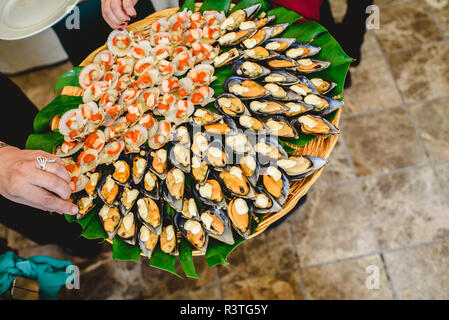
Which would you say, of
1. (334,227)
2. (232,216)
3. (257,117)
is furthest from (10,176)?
(334,227)

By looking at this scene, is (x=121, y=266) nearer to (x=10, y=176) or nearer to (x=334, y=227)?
(x=10, y=176)

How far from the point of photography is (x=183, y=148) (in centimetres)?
122

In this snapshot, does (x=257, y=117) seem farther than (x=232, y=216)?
Yes

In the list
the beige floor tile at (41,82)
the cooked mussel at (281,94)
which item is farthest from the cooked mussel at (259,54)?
the beige floor tile at (41,82)

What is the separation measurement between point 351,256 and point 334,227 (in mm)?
181

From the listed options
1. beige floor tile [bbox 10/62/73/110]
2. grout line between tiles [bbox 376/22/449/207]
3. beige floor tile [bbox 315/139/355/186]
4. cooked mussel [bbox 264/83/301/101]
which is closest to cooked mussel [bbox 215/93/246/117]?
cooked mussel [bbox 264/83/301/101]

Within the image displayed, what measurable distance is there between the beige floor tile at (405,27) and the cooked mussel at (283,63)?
4.46ft

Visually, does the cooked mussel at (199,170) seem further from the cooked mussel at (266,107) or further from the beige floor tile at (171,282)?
the beige floor tile at (171,282)

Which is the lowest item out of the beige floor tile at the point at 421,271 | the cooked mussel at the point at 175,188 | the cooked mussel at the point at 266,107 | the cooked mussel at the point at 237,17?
the beige floor tile at the point at 421,271

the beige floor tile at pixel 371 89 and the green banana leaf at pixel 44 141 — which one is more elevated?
the green banana leaf at pixel 44 141

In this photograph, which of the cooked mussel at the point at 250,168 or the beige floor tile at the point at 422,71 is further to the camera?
the beige floor tile at the point at 422,71

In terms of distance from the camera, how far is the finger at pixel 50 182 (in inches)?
41.6

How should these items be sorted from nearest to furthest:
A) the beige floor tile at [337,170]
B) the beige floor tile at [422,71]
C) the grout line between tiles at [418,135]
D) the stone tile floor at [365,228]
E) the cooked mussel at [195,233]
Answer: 1. the cooked mussel at [195,233]
2. the stone tile floor at [365,228]
3. the grout line between tiles at [418,135]
4. the beige floor tile at [337,170]
5. the beige floor tile at [422,71]

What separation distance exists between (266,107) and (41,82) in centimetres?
214
